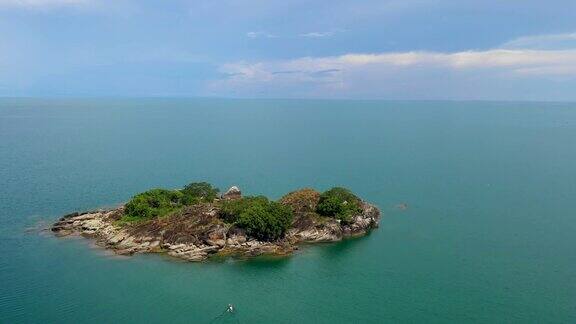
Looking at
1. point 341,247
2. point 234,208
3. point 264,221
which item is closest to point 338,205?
point 341,247

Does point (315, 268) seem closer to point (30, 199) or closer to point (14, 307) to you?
point (14, 307)

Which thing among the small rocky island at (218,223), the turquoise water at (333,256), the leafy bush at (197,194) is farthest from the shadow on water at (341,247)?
the leafy bush at (197,194)

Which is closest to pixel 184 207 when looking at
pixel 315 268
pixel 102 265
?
pixel 102 265

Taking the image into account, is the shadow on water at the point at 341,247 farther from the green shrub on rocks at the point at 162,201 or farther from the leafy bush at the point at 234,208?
the green shrub on rocks at the point at 162,201

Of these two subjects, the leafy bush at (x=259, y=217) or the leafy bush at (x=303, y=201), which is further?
the leafy bush at (x=303, y=201)

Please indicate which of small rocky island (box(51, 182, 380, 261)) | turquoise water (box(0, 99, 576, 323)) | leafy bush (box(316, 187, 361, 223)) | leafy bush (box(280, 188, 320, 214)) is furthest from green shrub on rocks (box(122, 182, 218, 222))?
leafy bush (box(316, 187, 361, 223))

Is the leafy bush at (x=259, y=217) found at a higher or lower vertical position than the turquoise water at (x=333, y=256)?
higher

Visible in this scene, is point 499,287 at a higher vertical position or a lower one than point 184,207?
lower

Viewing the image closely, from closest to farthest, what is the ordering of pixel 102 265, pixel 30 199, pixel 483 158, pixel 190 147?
pixel 102 265 < pixel 30 199 < pixel 483 158 < pixel 190 147
